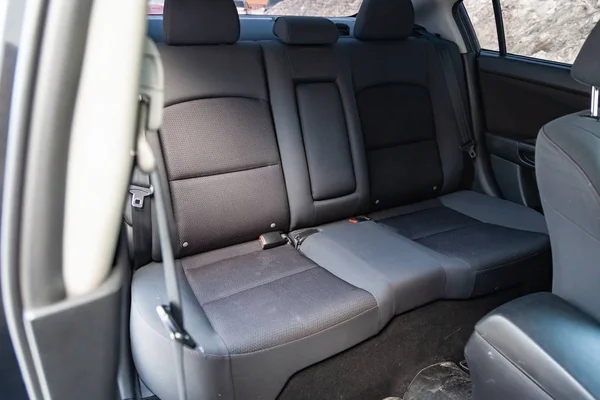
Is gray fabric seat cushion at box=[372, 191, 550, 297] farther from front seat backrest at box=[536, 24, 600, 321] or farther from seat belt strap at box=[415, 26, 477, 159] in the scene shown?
front seat backrest at box=[536, 24, 600, 321]

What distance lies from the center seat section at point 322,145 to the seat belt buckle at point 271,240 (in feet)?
0.19

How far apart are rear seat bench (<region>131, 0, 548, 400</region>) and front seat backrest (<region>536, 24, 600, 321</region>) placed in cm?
55

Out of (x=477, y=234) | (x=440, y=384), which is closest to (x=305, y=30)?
(x=477, y=234)

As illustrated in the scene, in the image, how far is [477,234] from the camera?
214cm

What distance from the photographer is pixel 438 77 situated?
2566 millimetres

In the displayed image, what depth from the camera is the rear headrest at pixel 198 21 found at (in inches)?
72.1

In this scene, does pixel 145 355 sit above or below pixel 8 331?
below

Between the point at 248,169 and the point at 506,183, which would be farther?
the point at 506,183

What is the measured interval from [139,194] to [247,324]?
1.80ft

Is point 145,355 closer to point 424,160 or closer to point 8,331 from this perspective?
point 8,331

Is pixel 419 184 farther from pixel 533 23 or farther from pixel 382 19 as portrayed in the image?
pixel 533 23

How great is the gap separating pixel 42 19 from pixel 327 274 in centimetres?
141

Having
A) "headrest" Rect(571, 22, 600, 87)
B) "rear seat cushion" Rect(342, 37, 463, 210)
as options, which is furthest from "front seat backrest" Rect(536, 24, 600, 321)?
"rear seat cushion" Rect(342, 37, 463, 210)

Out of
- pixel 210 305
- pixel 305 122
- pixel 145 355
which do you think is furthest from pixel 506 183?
pixel 145 355
